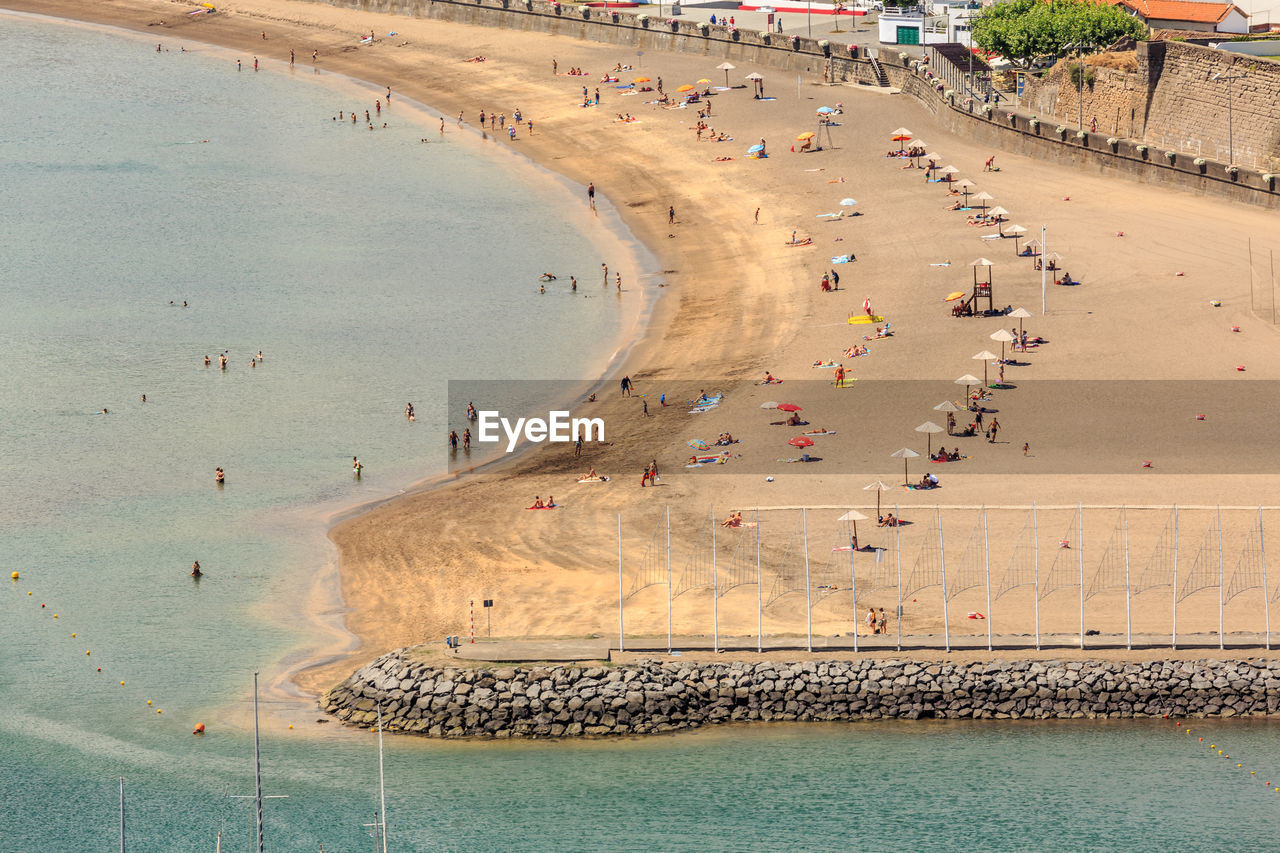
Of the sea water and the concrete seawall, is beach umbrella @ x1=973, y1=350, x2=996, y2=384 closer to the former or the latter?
the sea water

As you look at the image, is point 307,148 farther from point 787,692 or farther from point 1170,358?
point 787,692

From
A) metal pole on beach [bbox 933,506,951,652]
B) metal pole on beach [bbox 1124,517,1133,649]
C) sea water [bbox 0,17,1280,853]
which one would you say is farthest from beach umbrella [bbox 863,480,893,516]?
sea water [bbox 0,17,1280,853]

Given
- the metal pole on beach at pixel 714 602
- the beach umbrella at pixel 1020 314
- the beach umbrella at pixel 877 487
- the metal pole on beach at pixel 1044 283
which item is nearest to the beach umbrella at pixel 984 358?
the beach umbrella at pixel 1020 314

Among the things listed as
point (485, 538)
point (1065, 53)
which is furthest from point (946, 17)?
point (485, 538)

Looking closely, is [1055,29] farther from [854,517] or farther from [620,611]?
[620,611]

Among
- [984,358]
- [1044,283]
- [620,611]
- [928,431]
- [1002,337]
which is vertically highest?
[1044,283]

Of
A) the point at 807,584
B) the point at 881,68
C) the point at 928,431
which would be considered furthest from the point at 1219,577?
the point at 881,68
